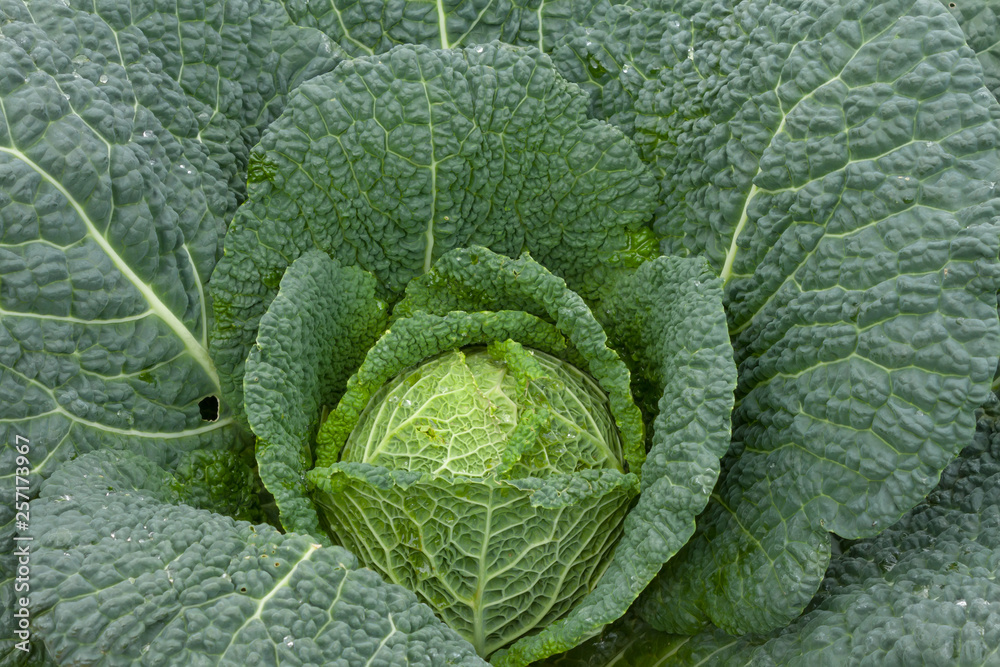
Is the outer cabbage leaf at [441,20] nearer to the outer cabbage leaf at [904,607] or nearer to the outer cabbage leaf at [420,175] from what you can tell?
the outer cabbage leaf at [420,175]

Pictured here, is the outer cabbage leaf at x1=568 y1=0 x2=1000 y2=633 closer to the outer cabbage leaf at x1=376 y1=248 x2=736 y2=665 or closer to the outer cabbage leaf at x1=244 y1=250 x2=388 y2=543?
the outer cabbage leaf at x1=376 y1=248 x2=736 y2=665

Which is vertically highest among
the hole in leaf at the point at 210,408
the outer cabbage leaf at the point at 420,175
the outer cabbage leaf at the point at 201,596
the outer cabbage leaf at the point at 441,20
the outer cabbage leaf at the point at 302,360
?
the outer cabbage leaf at the point at 441,20

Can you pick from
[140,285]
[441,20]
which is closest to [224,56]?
[441,20]

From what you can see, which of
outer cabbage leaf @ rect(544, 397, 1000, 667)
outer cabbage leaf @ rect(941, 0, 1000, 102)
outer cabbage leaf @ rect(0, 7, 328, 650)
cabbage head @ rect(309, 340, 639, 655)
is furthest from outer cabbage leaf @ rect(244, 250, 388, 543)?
outer cabbage leaf @ rect(941, 0, 1000, 102)

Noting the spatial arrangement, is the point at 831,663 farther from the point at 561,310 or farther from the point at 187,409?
the point at 187,409

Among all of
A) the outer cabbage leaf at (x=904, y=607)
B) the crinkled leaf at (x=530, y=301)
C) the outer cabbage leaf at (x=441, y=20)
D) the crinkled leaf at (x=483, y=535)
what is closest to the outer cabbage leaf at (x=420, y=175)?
the crinkled leaf at (x=530, y=301)

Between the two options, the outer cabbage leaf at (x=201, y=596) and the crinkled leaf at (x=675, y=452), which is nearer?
the outer cabbage leaf at (x=201, y=596)
